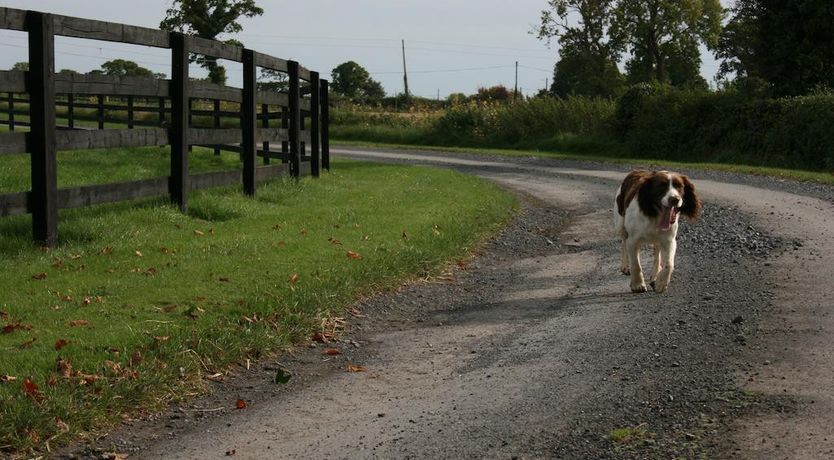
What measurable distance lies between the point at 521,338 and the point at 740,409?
8.13 ft

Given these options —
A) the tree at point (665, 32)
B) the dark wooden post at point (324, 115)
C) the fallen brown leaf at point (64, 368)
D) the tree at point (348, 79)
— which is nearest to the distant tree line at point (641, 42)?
the tree at point (665, 32)

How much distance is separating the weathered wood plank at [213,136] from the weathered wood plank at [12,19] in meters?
3.60

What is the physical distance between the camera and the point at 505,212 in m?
17.6

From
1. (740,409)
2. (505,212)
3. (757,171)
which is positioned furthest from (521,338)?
(757,171)

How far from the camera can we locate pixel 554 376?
7203 millimetres

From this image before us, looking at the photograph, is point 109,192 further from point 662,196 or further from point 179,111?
point 662,196

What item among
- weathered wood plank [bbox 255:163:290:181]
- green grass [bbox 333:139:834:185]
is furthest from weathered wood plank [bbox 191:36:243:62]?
green grass [bbox 333:139:834:185]

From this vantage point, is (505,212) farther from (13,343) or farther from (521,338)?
(13,343)

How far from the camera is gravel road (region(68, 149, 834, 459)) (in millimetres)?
5844

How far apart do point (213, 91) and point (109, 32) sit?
315cm

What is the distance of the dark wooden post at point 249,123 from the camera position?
1552cm

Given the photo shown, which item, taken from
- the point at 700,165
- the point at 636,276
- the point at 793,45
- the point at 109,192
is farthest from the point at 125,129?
the point at 793,45

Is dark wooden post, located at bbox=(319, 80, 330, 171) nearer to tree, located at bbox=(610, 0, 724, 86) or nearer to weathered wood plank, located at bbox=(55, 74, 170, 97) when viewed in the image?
weathered wood plank, located at bbox=(55, 74, 170, 97)

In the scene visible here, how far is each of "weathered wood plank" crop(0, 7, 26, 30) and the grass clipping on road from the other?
1.97 m
